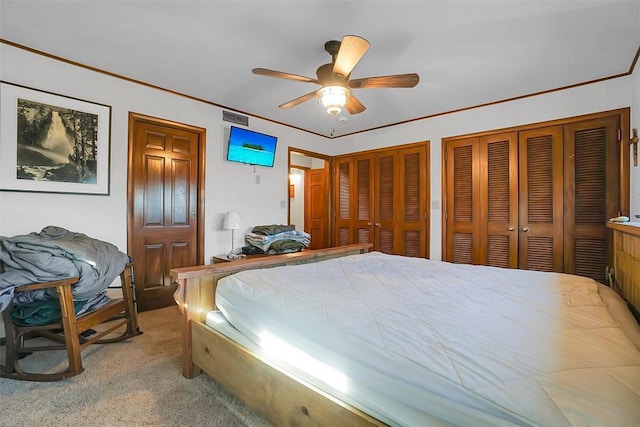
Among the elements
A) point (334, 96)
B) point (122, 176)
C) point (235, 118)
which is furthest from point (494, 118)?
point (122, 176)

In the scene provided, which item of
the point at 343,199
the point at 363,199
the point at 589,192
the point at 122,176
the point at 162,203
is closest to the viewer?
the point at 122,176

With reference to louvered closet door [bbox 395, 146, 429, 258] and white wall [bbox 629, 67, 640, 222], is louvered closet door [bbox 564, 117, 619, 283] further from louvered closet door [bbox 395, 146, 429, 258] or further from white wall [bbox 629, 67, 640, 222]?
louvered closet door [bbox 395, 146, 429, 258]

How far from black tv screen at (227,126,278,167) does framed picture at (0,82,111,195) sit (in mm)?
1286

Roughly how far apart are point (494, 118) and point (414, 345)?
139 inches

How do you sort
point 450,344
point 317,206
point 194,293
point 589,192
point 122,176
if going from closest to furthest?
point 450,344 → point 194,293 → point 122,176 → point 589,192 → point 317,206

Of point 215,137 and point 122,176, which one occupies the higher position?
point 215,137

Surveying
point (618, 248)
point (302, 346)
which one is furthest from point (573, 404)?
point (618, 248)

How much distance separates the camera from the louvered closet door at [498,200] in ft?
11.5

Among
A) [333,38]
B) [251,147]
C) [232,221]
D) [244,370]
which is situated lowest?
[244,370]

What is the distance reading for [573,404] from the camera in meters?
0.69

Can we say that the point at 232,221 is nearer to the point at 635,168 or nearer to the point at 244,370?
the point at 244,370

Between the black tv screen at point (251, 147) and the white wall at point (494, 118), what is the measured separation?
1492 mm

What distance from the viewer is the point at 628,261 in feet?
5.05

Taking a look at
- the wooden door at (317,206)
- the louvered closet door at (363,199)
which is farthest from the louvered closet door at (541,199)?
the wooden door at (317,206)
